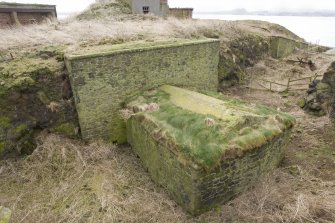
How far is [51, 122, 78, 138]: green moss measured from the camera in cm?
877

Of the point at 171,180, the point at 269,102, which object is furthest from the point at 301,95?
the point at 171,180

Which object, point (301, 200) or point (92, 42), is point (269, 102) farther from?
point (92, 42)

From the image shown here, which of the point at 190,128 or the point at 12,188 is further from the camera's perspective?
the point at 12,188

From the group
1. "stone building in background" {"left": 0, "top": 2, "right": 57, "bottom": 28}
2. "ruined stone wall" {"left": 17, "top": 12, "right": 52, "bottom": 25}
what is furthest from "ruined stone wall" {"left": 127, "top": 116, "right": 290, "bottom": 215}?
"ruined stone wall" {"left": 17, "top": 12, "right": 52, "bottom": 25}

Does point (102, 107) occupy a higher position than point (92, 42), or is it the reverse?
point (92, 42)

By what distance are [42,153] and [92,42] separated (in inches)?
180

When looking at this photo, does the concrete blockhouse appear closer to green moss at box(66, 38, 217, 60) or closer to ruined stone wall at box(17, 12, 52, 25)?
ruined stone wall at box(17, 12, 52, 25)

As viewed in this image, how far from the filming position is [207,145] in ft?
20.4

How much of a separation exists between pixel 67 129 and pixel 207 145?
16.4 ft

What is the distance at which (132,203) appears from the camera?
6.82 metres

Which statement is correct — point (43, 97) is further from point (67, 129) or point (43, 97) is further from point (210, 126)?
point (210, 126)

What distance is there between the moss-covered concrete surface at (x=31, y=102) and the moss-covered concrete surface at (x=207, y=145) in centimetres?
247

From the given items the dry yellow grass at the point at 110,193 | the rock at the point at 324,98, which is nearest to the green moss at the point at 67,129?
the dry yellow grass at the point at 110,193

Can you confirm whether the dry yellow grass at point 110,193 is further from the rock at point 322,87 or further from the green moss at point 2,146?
the rock at point 322,87
